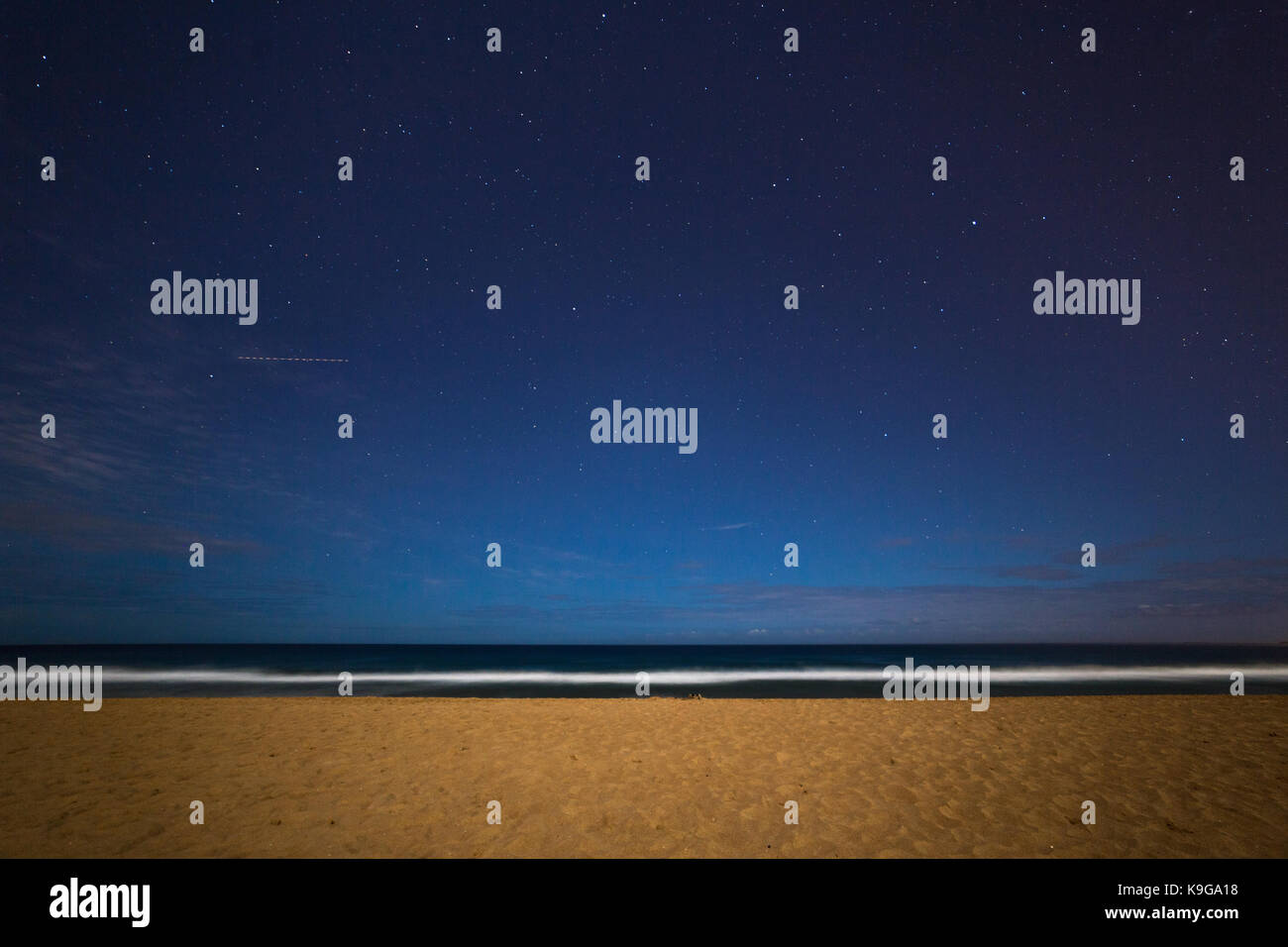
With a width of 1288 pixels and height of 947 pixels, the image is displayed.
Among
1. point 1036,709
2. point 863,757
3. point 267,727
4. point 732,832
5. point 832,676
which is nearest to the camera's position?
point 732,832

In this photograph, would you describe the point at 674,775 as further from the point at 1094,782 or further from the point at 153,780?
the point at 153,780

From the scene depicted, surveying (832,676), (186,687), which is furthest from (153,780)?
(832,676)

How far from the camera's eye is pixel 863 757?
8.59m

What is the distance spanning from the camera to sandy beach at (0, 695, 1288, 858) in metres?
5.79

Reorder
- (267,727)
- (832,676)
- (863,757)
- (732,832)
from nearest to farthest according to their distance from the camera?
1. (732,832)
2. (863,757)
3. (267,727)
4. (832,676)

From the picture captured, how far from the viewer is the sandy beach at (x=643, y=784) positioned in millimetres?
→ 5793

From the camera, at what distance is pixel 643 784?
7391mm

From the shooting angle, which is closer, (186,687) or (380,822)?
(380,822)

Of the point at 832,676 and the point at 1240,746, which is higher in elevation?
the point at 1240,746
